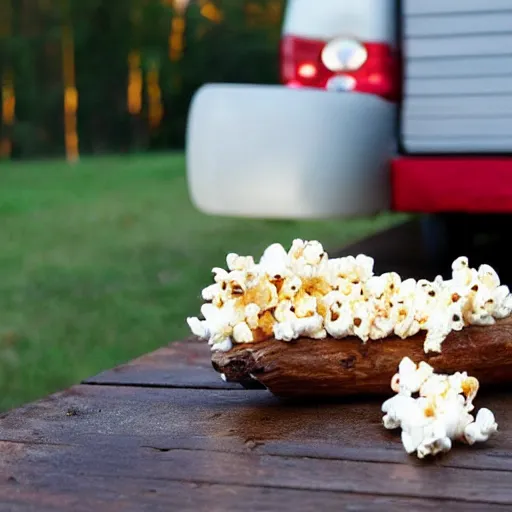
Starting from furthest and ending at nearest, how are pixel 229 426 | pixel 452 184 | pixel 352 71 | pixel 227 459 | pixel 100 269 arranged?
1. pixel 100 269
2. pixel 352 71
3. pixel 452 184
4. pixel 229 426
5. pixel 227 459

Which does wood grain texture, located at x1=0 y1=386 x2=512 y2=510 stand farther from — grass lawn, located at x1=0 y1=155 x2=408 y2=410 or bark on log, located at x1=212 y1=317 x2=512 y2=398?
grass lawn, located at x1=0 y1=155 x2=408 y2=410

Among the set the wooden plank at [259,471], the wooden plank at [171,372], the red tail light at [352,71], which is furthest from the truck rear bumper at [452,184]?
the wooden plank at [259,471]

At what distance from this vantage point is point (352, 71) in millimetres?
2352

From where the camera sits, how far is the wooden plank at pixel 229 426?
1.17 m

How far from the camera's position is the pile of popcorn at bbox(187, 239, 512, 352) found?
132cm

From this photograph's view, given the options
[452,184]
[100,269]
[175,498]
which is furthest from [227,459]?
[100,269]

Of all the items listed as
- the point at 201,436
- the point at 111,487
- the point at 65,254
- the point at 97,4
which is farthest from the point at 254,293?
the point at 97,4

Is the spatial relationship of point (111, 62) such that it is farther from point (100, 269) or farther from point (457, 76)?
point (457, 76)

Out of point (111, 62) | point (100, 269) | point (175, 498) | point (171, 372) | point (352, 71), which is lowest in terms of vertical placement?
point (111, 62)

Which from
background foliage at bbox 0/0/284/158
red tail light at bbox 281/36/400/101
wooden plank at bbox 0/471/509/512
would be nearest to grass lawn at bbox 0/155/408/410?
red tail light at bbox 281/36/400/101

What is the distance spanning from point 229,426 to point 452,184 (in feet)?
3.34

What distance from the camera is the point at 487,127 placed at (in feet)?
7.11

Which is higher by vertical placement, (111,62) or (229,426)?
(229,426)

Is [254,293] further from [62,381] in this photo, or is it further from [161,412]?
[62,381]
